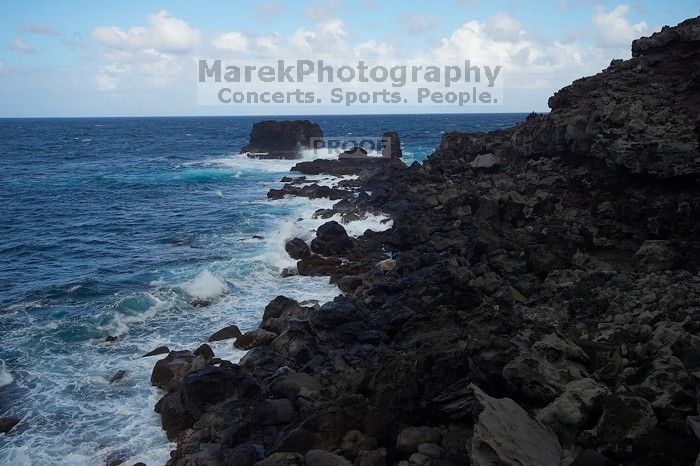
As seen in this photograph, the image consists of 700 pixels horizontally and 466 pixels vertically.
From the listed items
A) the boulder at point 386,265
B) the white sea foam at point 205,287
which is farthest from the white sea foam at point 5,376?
the boulder at point 386,265

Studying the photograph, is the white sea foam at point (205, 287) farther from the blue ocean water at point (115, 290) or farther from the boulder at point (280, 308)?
the boulder at point (280, 308)

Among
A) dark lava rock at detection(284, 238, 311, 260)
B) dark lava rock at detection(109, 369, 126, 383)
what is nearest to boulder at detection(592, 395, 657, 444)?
dark lava rock at detection(109, 369, 126, 383)

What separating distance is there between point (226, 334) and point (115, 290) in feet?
25.7

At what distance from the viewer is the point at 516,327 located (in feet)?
44.2

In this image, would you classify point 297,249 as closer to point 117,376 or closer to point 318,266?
point 318,266

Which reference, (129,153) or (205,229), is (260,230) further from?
(129,153)

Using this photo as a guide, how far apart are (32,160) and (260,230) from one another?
60.0 metres

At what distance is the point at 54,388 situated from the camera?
1547 centimetres

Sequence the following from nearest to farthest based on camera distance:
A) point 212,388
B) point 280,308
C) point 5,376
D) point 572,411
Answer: point 572,411, point 212,388, point 5,376, point 280,308

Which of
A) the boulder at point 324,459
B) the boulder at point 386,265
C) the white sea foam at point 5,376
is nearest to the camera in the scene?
the boulder at point 324,459

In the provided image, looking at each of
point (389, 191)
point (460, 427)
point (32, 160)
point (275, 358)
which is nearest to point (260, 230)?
point (389, 191)

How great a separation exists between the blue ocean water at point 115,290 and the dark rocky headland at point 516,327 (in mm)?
1429

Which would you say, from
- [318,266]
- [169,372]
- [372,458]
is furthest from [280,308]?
[372,458]

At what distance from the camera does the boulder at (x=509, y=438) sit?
24.5 ft
